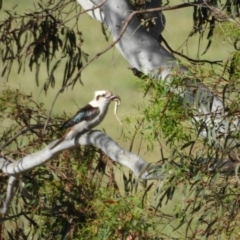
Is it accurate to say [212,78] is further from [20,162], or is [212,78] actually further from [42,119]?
[42,119]

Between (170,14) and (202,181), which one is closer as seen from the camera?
(202,181)

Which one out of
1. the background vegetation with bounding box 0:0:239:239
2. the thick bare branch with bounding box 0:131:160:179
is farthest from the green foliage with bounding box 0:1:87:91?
the thick bare branch with bounding box 0:131:160:179

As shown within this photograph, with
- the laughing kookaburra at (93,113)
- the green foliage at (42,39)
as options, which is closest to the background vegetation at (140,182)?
the green foliage at (42,39)

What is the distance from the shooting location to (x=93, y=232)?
11.5 ft

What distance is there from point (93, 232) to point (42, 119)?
3.75 feet

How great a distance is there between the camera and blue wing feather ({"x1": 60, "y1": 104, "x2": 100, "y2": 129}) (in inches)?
154

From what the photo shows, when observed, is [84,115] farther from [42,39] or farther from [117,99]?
[42,39]

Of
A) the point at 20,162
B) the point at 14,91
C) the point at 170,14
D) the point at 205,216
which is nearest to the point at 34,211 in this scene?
the point at 20,162

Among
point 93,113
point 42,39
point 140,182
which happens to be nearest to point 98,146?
point 140,182

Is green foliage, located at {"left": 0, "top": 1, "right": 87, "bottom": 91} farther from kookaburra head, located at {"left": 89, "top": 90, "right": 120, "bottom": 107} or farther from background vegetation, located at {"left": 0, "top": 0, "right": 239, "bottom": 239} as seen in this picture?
kookaburra head, located at {"left": 89, "top": 90, "right": 120, "bottom": 107}

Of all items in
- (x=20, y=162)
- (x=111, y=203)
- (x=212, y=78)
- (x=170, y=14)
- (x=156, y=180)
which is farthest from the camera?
(x=170, y=14)

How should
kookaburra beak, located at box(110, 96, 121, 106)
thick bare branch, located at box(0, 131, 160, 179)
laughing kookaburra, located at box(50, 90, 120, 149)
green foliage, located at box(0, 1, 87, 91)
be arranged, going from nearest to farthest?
1. thick bare branch, located at box(0, 131, 160, 179)
2. kookaburra beak, located at box(110, 96, 121, 106)
3. laughing kookaburra, located at box(50, 90, 120, 149)
4. green foliage, located at box(0, 1, 87, 91)

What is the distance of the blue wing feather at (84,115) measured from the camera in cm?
391

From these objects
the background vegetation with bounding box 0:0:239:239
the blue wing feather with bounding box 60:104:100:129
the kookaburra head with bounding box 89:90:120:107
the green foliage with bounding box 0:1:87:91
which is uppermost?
the green foliage with bounding box 0:1:87:91
